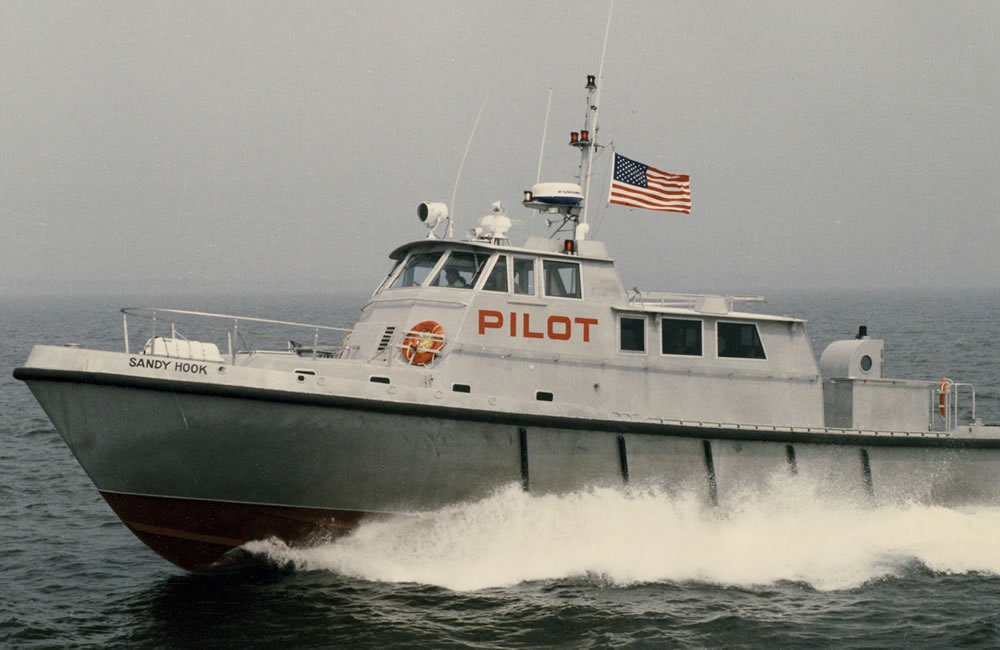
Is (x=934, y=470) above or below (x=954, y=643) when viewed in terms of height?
above

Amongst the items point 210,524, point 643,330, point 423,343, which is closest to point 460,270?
point 423,343

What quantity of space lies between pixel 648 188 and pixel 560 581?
5.20 meters

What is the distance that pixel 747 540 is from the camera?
11234 mm

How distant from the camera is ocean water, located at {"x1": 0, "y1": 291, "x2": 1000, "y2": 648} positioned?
29.7 feet

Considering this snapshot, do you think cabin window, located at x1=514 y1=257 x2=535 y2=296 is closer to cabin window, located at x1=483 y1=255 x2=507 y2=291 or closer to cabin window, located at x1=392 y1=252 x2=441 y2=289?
cabin window, located at x1=483 y1=255 x2=507 y2=291

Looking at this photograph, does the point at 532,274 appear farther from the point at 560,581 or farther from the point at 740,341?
the point at 560,581

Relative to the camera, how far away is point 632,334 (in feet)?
38.3

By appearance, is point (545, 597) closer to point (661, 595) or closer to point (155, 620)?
point (661, 595)

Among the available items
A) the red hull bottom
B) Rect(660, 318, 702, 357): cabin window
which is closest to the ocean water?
the red hull bottom

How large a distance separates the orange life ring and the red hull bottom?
1890mm

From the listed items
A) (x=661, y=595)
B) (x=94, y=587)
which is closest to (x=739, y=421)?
(x=661, y=595)

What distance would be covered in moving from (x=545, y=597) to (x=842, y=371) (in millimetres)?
5404

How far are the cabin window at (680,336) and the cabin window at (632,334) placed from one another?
0.25 metres

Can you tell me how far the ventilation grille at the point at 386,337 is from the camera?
11273 mm
